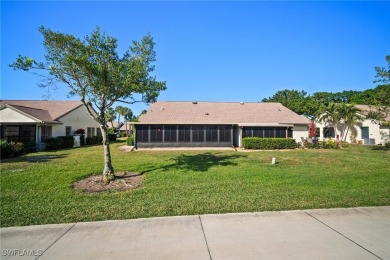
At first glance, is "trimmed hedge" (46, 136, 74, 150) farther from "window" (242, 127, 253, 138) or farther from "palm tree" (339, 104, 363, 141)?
"palm tree" (339, 104, 363, 141)

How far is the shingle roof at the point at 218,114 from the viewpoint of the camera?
23.9 metres

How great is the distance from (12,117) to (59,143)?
4.32 metres

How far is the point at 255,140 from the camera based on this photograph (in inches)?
856

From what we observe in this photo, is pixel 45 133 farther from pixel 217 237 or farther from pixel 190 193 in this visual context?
pixel 217 237

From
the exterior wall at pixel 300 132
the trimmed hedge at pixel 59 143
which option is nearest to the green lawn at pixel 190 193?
the trimmed hedge at pixel 59 143

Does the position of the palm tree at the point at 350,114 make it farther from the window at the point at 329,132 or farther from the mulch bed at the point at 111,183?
the mulch bed at the point at 111,183

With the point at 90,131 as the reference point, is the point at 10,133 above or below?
below

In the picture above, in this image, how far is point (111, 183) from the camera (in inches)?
350

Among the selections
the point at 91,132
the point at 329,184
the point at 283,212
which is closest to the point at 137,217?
the point at 283,212

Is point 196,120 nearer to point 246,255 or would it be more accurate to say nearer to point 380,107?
point 380,107

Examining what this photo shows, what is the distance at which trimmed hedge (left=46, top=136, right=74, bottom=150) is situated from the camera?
2128cm

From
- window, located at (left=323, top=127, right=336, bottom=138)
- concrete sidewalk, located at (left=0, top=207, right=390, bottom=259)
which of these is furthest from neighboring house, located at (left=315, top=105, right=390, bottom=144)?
concrete sidewalk, located at (left=0, top=207, right=390, bottom=259)

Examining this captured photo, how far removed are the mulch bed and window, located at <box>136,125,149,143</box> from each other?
13166 mm

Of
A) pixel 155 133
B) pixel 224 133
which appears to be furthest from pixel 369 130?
pixel 155 133
